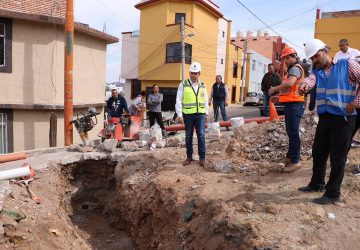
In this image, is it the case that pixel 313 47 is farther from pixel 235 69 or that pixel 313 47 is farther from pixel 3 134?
pixel 235 69

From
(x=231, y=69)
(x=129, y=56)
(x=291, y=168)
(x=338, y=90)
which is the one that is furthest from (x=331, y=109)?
(x=231, y=69)

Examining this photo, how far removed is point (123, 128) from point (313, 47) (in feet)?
20.4

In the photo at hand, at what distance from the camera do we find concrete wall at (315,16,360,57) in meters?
20.1

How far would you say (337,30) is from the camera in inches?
797

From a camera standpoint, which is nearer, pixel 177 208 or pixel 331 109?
pixel 331 109

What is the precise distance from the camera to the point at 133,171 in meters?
6.72

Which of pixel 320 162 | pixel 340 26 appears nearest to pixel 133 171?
pixel 320 162

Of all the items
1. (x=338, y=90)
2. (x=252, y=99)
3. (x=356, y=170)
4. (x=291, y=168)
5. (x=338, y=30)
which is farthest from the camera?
(x=252, y=99)

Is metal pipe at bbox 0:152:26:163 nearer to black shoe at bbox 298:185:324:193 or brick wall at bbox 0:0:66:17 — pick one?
brick wall at bbox 0:0:66:17

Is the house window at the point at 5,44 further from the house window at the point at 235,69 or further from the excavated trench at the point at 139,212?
the house window at the point at 235,69

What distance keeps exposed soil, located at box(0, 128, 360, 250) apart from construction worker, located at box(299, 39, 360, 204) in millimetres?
399

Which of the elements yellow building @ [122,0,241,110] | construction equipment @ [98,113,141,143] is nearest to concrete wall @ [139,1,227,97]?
yellow building @ [122,0,241,110]

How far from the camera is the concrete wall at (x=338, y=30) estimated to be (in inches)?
792

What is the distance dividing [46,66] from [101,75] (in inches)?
113
